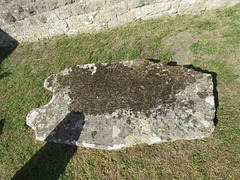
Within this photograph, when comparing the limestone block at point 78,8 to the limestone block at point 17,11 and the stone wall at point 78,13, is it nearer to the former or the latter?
the stone wall at point 78,13

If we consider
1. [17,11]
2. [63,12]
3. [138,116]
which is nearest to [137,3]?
[63,12]

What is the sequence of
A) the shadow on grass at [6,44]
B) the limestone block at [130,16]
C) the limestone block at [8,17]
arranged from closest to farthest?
the limestone block at [130,16]
the limestone block at [8,17]
the shadow on grass at [6,44]

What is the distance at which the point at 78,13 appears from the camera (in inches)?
210

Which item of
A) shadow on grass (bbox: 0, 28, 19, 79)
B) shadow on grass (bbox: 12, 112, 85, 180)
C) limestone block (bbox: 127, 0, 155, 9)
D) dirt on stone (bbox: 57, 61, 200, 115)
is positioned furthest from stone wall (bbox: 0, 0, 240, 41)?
shadow on grass (bbox: 12, 112, 85, 180)

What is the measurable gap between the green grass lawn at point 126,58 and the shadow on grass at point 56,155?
2 centimetres

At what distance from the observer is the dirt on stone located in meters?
2.76

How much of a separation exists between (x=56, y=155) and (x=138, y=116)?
190 centimetres

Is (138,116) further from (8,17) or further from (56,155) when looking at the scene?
(8,17)

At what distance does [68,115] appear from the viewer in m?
2.97

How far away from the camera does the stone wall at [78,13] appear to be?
4.86m

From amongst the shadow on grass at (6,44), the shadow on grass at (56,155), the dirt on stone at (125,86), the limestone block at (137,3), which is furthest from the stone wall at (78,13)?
the shadow on grass at (56,155)

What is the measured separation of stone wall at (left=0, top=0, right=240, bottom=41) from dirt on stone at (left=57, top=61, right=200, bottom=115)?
9.46 ft

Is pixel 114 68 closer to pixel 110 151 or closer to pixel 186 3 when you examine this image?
pixel 110 151

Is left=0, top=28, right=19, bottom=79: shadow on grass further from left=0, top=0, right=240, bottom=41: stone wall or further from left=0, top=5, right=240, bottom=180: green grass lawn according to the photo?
left=0, top=5, right=240, bottom=180: green grass lawn
